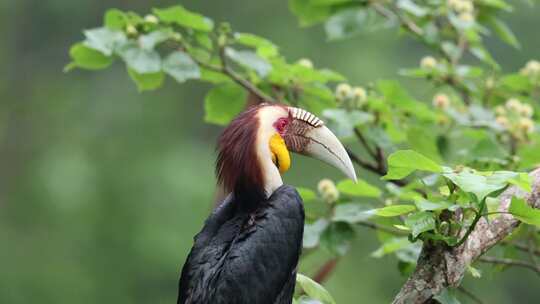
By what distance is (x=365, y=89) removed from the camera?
14.9ft

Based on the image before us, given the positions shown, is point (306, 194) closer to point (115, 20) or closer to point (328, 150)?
point (328, 150)

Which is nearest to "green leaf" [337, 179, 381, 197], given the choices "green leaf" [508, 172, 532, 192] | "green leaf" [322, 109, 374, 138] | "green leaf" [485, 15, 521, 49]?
"green leaf" [322, 109, 374, 138]

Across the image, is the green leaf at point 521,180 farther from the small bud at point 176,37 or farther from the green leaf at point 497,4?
the green leaf at point 497,4

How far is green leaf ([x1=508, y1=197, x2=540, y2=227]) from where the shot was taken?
287 cm

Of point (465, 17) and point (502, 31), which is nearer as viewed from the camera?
point (465, 17)

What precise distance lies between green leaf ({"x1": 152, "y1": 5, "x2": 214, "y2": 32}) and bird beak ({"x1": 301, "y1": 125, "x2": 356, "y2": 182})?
63 cm

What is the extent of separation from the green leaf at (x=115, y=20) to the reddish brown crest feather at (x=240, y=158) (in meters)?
0.77

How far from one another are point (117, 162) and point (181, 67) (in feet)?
26.7

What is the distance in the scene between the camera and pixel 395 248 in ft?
12.3

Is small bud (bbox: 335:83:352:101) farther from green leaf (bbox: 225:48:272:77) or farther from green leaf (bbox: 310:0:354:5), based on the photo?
green leaf (bbox: 310:0:354:5)

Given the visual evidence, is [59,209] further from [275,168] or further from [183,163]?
[275,168]

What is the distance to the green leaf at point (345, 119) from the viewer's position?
4160mm

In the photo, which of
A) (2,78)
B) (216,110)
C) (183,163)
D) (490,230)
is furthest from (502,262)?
(2,78)

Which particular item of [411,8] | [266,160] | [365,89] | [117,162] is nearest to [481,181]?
[266,160]
